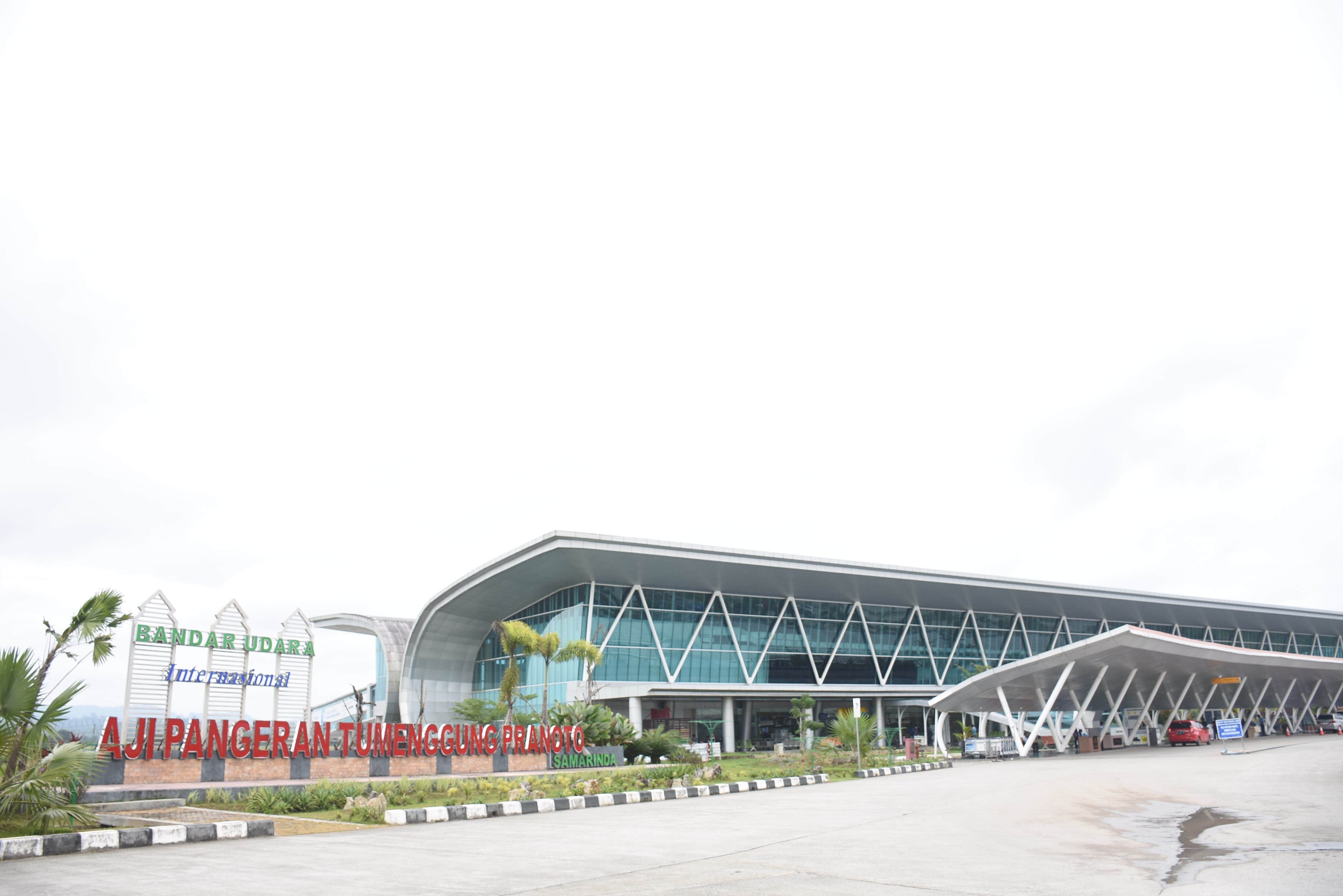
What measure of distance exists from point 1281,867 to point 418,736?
22.4 m

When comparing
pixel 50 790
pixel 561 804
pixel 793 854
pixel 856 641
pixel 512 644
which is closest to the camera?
pixel 793 854

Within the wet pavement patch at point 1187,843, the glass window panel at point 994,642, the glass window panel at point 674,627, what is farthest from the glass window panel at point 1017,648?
the wet pavement patch at point 1187,843

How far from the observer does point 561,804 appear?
18.9 meters

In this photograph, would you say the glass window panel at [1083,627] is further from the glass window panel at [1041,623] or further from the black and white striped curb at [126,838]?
the black and white striped curb at [126,838]

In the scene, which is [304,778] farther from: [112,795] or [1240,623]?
[1240,623]

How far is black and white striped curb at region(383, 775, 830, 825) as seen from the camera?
15.7 m

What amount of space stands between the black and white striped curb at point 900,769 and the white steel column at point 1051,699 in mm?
4208

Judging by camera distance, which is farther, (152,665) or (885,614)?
(885,614)

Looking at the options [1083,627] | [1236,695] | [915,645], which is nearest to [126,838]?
[915,645]

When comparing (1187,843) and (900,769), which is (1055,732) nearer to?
(900,769)

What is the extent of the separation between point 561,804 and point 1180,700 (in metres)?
46.2

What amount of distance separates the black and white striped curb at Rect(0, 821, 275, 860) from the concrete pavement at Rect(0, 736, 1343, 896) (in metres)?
0.37

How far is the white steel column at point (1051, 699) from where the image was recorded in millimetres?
39281

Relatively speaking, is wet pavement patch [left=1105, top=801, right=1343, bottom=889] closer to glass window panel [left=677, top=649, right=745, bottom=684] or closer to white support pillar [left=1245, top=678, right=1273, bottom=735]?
glass window panel [left=677, top=649, right=745, bottom=684]
